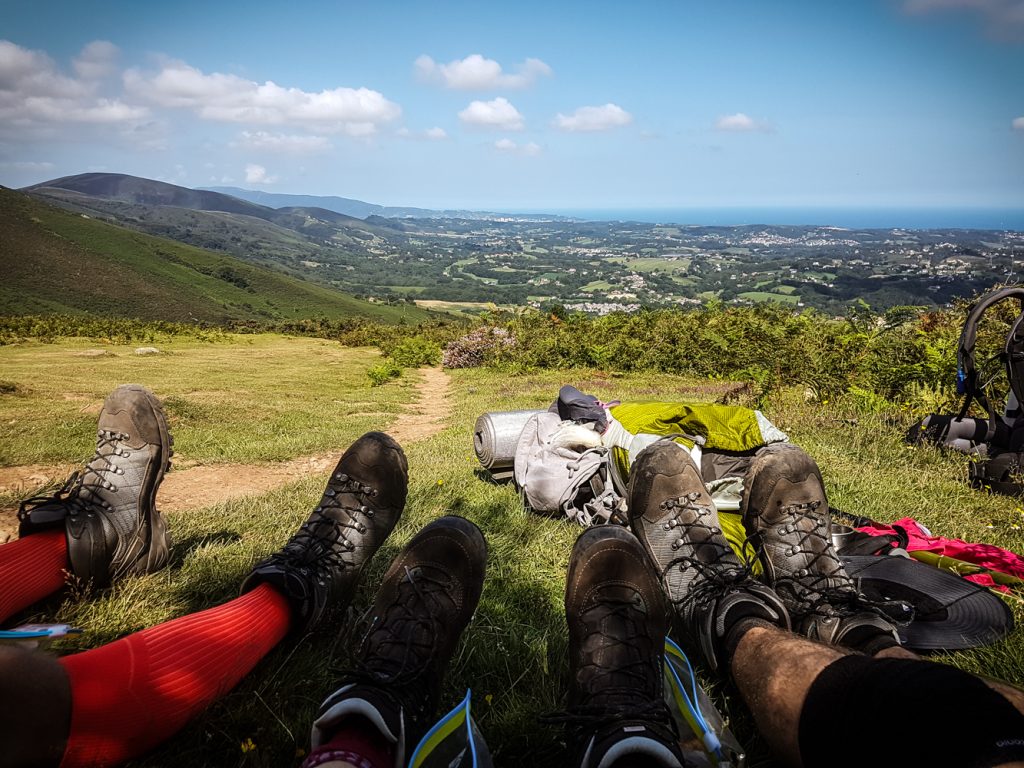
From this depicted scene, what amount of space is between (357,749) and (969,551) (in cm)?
328

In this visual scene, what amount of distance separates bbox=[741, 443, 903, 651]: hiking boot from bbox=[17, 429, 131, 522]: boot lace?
10.5 feet

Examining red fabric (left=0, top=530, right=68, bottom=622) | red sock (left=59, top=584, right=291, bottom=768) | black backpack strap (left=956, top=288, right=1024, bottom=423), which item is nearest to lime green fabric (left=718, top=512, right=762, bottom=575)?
red sock (left=59, top=584, right=291, bottom=768)

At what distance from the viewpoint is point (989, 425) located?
4504 mm

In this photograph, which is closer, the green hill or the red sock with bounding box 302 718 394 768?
the red sock with bounding box 302 718 394 768

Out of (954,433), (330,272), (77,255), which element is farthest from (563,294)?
(330,272)

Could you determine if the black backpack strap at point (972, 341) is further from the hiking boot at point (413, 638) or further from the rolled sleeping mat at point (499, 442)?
the hiking boot at point (413, 638)

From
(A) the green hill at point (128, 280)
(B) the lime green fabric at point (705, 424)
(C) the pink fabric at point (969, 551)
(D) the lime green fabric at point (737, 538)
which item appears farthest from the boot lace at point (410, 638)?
(A) the green hill at point (128, 280)

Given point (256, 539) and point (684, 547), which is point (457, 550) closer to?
point (684, 547)

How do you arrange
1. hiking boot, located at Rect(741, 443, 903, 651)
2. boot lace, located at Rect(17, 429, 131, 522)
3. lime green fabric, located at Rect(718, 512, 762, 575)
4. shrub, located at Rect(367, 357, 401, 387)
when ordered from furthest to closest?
shrub, located at Rect(367, 357, 401, 387)
lime green fabric, located at Rect(718, 512, 762, 575)
boot lace, located at Rect(17, 429, 131, 522)
hiking boot, located at Rect(741, 443, 903, 651)

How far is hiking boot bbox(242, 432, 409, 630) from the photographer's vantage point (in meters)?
2.05

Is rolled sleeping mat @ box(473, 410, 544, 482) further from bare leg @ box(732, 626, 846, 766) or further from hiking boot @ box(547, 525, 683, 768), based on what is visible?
bare leg @ box(732, 626, 846, 766)

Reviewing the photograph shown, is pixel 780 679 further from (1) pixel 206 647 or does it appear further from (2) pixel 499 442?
(2) pixel 499 442

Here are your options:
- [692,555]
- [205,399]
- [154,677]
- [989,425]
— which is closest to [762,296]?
[205,399]

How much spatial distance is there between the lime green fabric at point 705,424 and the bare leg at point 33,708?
3313 millimetres
